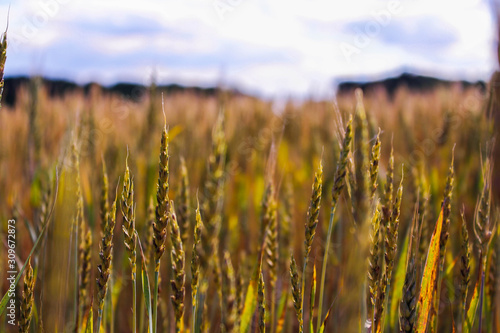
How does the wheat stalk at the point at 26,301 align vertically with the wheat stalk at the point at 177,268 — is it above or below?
below

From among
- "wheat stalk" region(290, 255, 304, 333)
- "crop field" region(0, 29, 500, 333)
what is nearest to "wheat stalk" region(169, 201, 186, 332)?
"crop field" region(0, 29, 500, 333)

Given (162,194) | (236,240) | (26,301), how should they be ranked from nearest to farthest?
(162,194)
(26,301)
(236,240)

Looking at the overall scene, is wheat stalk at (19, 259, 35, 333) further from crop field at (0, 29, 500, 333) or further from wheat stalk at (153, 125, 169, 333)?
wheat stalk at (153, 125, 169, 333)

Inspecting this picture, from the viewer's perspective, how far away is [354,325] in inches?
22.5

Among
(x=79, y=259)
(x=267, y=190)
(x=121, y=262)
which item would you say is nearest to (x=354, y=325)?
(x=267, y=190)

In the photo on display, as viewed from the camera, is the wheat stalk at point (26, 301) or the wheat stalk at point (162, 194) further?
the wheat stalk at point (26, 301)

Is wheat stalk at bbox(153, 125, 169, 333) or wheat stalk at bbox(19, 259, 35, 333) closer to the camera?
wheat stalk at bbox(153, 125, 169, 333)

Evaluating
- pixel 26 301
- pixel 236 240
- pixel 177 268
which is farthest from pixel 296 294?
pixel 236 240

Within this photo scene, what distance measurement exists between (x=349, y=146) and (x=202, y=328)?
0.41m

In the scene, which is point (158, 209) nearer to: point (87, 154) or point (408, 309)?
point (408, 309)

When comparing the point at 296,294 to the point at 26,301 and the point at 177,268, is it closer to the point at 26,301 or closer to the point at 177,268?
the point at 177,268

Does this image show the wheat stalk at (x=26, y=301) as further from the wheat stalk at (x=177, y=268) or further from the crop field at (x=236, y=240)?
the wheat stalk at (x=177, y=268)

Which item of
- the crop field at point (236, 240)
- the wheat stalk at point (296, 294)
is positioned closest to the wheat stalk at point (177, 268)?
the crop field at point (236, 240)

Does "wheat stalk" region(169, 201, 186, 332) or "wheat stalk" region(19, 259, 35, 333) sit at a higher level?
"wheat stalk" region(169, 201, 186, 332)
